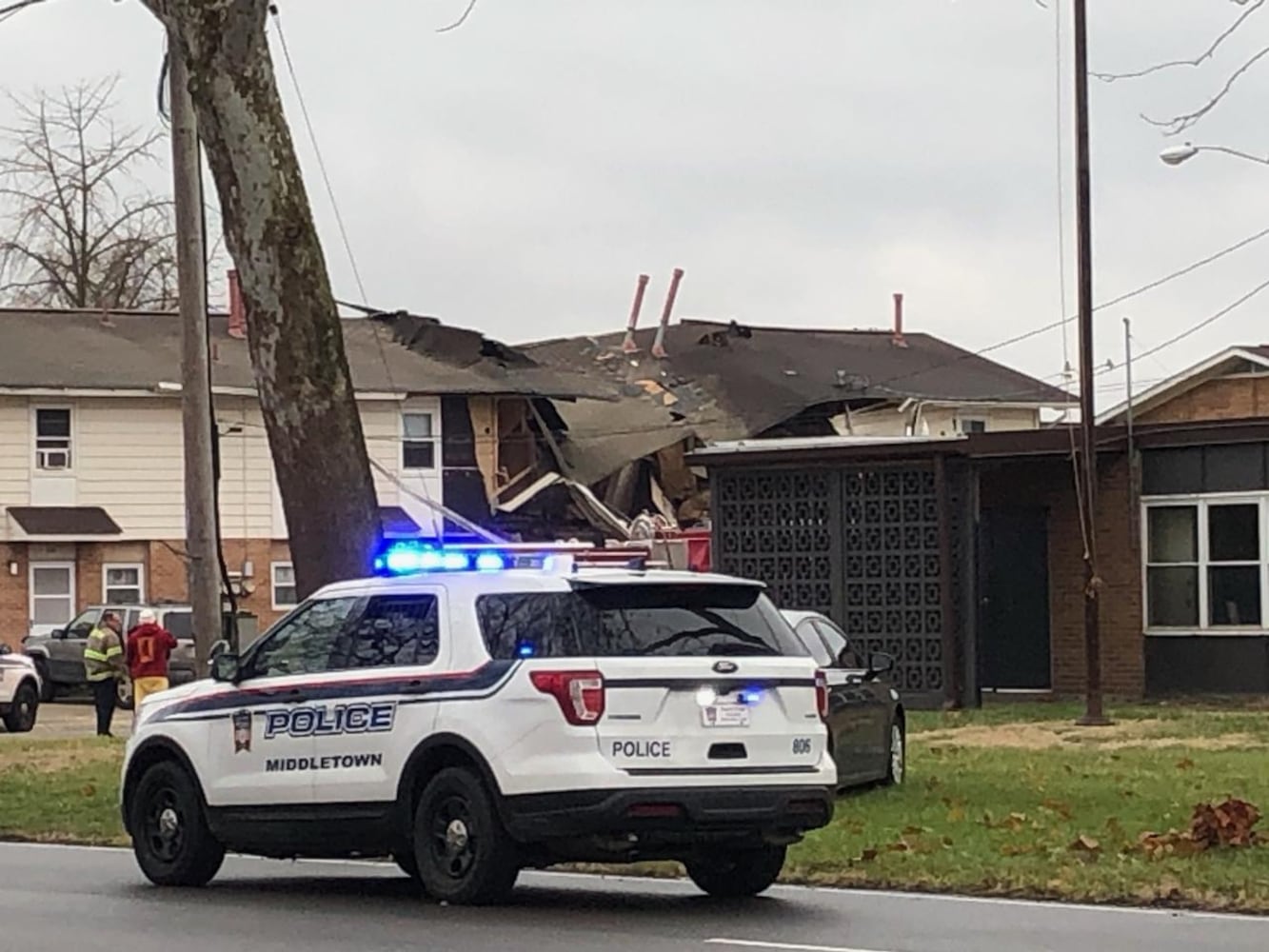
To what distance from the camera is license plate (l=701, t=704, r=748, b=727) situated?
12742 millimetres

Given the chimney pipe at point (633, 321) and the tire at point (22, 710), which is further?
the chimney pipe at point (633, 321)

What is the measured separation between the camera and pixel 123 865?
53.4ft

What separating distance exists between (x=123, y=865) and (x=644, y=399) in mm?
35098

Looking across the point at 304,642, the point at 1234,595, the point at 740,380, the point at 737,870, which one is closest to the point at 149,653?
the point at 1234,595

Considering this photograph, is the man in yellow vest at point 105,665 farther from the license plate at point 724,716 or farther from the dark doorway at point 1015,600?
the license plate at point 724,716

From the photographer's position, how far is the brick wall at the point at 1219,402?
110 feet

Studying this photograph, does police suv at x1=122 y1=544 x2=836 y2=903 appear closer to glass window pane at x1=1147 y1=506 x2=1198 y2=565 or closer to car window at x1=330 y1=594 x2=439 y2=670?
car window at x1=330 y1=594 x2=439 y2=670

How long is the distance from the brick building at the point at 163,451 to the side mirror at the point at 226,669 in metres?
30.0

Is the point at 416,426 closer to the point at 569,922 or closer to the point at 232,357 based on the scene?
the point at 232,357

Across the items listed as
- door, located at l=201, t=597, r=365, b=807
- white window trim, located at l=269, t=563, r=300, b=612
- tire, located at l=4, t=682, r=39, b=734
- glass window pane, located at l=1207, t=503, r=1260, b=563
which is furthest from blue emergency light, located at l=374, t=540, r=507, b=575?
white window trim, located at l=269, t=563, r=300, b=612

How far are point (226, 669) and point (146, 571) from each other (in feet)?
111

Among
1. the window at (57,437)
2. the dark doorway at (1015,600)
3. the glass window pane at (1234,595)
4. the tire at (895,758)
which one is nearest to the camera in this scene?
the tire at (895,758)

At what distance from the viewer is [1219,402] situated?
1339 inches

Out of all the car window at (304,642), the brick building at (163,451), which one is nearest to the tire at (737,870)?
the car window at (304,642)
